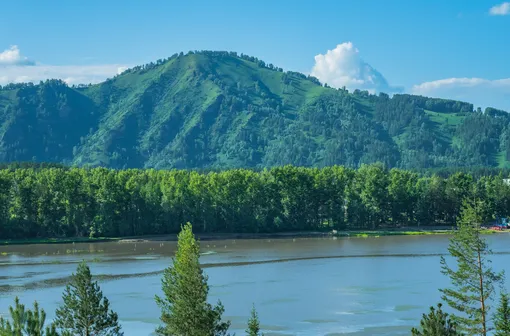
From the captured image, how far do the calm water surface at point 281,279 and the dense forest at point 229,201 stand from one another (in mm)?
12496

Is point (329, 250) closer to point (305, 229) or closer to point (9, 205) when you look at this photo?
point (305, 229)

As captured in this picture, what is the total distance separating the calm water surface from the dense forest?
12496mm

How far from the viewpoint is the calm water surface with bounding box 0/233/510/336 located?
206 feet

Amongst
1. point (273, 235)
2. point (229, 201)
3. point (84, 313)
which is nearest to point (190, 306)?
point (84, 313)

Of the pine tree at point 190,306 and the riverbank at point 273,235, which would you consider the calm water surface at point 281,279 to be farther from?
the pine tree at point 190,306

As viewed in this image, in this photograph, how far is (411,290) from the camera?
75.5 meters

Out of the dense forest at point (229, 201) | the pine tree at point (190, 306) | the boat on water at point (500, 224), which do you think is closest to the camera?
the pine tree at point (190, 306)

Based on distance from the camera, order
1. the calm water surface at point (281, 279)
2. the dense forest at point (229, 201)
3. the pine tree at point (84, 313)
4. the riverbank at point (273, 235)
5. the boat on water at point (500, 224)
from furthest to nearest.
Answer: the boat on water at point (500, 224), the dense forest at point (229, 201), the riverbank at point (273, 235), the calm water surface at point (281, 279), the pine tree at point (84, 313)

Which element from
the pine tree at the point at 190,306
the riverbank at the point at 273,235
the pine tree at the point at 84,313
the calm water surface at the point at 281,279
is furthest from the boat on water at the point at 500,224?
the pine tree at the point at 84,313

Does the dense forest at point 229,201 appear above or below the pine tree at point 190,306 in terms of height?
above

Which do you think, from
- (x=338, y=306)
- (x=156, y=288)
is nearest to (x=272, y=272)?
(x=156, y=288)

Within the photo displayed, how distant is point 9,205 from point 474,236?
115481mm

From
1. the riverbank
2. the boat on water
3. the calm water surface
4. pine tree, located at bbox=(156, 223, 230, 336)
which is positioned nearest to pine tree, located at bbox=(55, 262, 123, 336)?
pine tree, located at bbox=(156, 223, 230, 336)

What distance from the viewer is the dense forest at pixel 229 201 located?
144 metres
